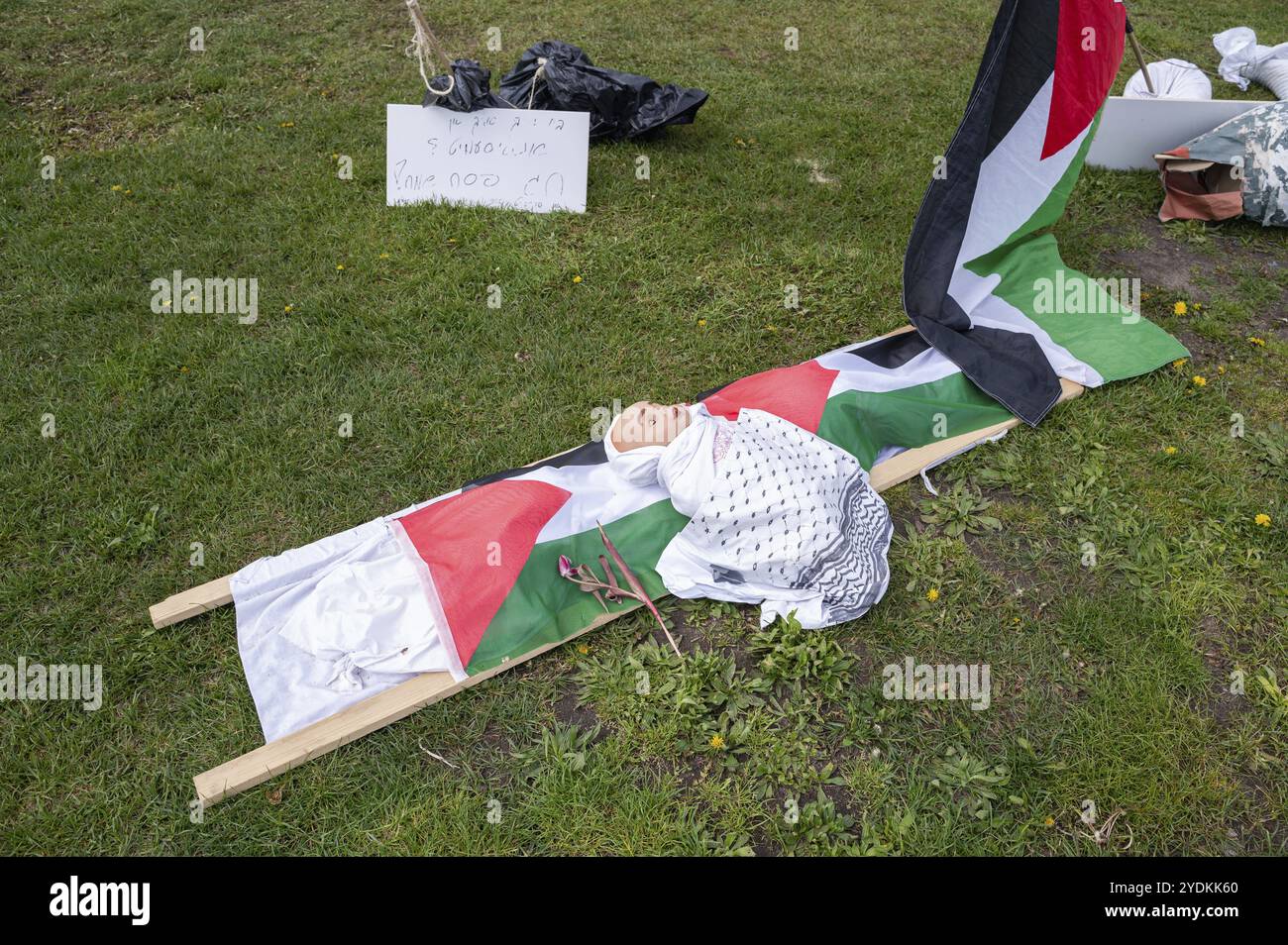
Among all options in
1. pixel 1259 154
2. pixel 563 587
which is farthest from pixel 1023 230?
pixel 563 587

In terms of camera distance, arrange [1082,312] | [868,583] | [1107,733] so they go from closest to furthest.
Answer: [1107,733] < [868,583] < [1082,312]

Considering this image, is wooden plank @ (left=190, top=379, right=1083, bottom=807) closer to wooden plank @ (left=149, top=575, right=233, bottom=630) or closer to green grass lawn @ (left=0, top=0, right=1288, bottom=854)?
green grass lawn @ (left=0, top=0, right=1288, bottom=854)

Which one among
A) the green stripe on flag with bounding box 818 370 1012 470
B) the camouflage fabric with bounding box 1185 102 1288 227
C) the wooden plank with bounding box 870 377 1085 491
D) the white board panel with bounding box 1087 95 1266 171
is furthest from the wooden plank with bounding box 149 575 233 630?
the camouflage fabric with bounding box 1185 102 1288 227

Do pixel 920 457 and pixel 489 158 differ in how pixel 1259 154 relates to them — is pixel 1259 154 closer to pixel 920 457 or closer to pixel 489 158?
pixel 920 457

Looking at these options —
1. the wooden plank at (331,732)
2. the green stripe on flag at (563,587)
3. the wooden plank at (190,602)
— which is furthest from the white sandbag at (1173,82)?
the wooden plank at (190,602)

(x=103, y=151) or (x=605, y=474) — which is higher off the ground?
(x=103, y=151)

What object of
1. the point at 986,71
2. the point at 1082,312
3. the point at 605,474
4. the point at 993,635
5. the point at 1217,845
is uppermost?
the point at 986,71

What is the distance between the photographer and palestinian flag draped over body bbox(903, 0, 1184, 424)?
3.56 m

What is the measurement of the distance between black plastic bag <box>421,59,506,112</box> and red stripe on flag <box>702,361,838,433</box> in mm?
2515

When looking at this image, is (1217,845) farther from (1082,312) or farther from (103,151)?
(103,151)

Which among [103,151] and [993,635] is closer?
[993,635]

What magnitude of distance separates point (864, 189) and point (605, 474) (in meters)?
3.14
